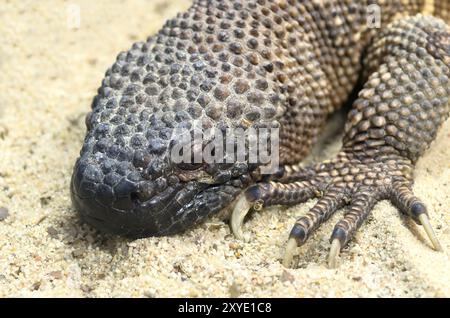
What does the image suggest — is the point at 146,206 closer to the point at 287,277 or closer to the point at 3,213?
the point at 287,277

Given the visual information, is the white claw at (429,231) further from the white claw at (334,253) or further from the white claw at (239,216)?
the white claw at (239,216)

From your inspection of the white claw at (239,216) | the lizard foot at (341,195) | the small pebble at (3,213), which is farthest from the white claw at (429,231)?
the small pebble at (3,213)

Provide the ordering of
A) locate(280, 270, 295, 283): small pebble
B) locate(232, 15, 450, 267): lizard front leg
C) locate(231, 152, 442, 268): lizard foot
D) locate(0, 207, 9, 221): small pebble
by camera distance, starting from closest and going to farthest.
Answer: locate(280, 270, 295, 283): small pebble, locate(231, 152, 442, 268): lizard foot, locate(232, 15, 450, 267): lizard front leg, locate(0, 207, 9, 221): small pebble

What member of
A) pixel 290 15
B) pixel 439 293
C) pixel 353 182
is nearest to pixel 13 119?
pixel 290 15

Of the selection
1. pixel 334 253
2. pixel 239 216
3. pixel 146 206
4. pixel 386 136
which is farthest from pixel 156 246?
pixel 386 136

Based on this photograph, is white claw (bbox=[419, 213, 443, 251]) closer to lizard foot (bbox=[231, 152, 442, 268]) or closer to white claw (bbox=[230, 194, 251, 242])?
lizard foot (bbox=[231, 152, 442, 268])

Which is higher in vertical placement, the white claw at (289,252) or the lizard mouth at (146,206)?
the lizard mouth at (146,206)

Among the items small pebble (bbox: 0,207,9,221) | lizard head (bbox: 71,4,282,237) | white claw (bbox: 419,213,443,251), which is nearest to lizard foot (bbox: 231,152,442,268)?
white claw (bbox: 419,213,443,251)
